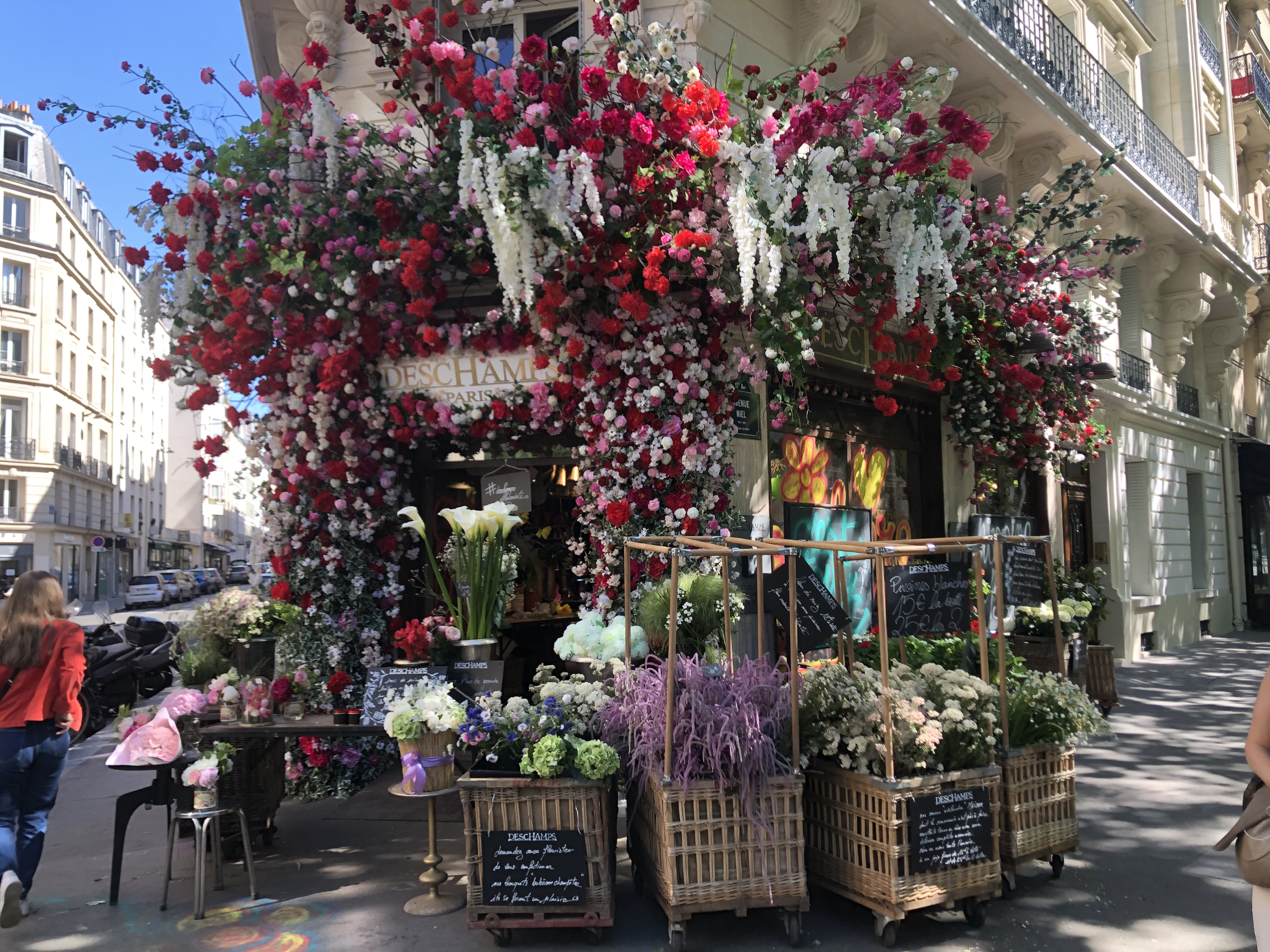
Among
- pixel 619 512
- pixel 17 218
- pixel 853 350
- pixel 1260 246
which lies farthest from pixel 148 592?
pixel 1260 246

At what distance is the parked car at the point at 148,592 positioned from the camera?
110ft

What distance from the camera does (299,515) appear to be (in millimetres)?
6648

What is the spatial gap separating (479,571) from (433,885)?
1796 mm

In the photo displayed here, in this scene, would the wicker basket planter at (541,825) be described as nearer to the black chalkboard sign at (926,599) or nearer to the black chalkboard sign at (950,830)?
the black chalkboard sign at (950,830)

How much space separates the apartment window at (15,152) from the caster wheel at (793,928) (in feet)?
156

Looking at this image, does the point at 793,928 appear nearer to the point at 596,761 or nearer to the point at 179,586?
the point at 596,761

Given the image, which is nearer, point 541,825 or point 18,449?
point 541,825

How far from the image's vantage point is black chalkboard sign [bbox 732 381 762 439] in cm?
663

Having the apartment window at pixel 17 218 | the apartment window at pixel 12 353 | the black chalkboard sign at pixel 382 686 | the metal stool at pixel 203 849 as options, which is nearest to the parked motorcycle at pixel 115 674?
the metal stool at pixel 203 849

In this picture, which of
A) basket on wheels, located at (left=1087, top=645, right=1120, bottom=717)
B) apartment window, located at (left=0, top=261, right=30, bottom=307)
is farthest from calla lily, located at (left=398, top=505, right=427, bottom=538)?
apartment window, located at (left=0, top=261, right=30, bottom=307)

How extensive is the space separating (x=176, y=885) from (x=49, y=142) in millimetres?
47301

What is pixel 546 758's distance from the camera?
3908mm

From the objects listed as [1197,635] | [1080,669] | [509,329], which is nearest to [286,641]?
[509,329]

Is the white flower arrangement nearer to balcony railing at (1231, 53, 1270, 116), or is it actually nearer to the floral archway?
the floral archway
